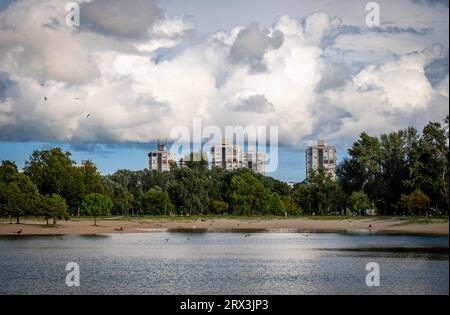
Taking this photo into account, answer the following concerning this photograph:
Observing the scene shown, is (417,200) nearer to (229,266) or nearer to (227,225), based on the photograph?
(227,225)

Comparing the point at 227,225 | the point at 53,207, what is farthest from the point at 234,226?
the point at 53,207

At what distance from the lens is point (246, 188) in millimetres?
127562

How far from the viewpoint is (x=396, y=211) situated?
361ft

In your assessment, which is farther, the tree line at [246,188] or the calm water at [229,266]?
the tree line at [246,188]

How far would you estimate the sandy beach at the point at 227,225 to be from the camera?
3356 inches

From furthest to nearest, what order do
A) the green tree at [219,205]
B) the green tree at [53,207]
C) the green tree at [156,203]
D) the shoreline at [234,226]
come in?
the green tree at [219,205] < the green tree at [156,203] < the green tree at [53,207] < the shoreline at [234,226]

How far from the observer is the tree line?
90.4m

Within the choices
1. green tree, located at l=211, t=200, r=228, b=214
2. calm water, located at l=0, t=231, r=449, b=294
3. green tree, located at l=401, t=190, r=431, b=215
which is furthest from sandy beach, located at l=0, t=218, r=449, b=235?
calm water, located at l=0, t=231, r=449, b=294

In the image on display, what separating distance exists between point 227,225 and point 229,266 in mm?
62751

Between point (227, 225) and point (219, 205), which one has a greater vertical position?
point (219, 205)

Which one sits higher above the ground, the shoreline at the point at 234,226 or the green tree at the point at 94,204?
the green tree at the point at 94,204

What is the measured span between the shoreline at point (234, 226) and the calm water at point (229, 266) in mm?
15301

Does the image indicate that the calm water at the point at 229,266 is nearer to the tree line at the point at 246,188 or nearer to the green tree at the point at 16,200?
the green tree at the point at 16,200

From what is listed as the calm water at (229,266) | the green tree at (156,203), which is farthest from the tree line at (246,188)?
the calm water at (229,266)
